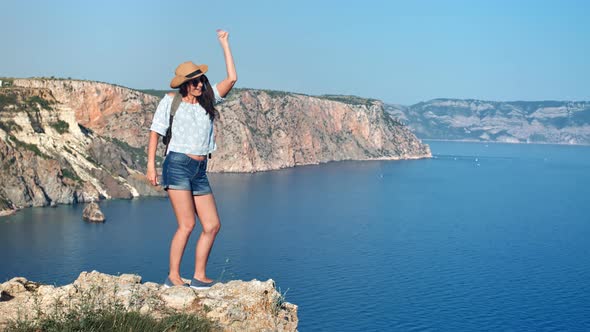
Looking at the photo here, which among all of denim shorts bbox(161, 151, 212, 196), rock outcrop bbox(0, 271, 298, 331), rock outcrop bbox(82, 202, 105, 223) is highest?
denim shorts bbox(161, 151, 212, 196)

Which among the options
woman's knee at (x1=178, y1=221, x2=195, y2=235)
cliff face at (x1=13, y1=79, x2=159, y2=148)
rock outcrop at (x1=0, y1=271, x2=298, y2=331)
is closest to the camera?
rock outcrop at (x1=0, y1=271, x2=298, y2=331)

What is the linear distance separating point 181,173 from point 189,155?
272 millimetres

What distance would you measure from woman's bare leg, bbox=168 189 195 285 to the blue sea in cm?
3456

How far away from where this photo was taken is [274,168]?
184625 millimetres

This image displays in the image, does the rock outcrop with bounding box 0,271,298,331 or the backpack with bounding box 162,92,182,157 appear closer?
the rock outcrop with bounding box 0,271,298,331

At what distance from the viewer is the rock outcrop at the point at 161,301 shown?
8727 mm

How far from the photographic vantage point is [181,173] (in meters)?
10.1

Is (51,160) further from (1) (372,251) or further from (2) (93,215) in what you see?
(1) (372,251)

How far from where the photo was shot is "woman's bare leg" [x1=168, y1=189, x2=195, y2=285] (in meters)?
10.2

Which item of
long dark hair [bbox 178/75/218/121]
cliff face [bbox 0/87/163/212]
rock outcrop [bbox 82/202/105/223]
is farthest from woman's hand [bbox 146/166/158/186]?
cliff face [bbox 0/87/163/212]

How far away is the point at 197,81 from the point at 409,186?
452 ft

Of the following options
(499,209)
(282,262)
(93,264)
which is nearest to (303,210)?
(499,209)

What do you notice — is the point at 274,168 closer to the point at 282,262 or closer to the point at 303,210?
the point at 303,210

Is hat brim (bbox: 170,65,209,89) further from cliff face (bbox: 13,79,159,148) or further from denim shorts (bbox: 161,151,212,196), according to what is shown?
cliff face (bbox: 13,79,159,148)
